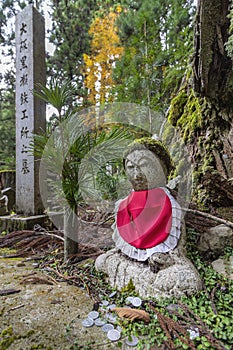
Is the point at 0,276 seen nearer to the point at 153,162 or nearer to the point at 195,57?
the point at 153,162

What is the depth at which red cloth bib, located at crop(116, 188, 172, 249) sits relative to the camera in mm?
1659

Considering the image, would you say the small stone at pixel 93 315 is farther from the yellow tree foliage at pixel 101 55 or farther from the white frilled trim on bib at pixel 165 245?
the yellow tree foliage at pixel 101 55

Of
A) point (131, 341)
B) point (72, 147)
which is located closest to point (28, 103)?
point (72, 147)

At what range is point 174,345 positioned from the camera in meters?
1.04

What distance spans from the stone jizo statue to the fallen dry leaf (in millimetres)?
188

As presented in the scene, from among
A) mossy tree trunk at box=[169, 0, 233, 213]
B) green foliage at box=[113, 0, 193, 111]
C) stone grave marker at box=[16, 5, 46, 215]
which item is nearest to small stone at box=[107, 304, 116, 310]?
mossy tree trunk at box=[169, 0, 233, 213]

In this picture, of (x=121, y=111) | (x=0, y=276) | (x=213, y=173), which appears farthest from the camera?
(x=121, y=111)

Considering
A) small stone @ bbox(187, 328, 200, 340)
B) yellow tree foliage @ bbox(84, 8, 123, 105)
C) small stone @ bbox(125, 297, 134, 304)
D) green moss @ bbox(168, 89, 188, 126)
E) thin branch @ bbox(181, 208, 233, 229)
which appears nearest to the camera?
small stone @ bbox(187, 328, 200, 340)

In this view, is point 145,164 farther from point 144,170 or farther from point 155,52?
point 155,52

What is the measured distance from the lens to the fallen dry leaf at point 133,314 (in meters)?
1.25

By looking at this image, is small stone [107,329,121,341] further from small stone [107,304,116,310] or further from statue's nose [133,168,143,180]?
statue's nose [133,168,143,180]

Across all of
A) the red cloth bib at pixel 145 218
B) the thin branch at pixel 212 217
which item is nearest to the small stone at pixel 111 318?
the red cloth bib at pixel 145 218

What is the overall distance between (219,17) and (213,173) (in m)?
1.34

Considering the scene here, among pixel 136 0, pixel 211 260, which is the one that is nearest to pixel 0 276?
pixel 211 260
